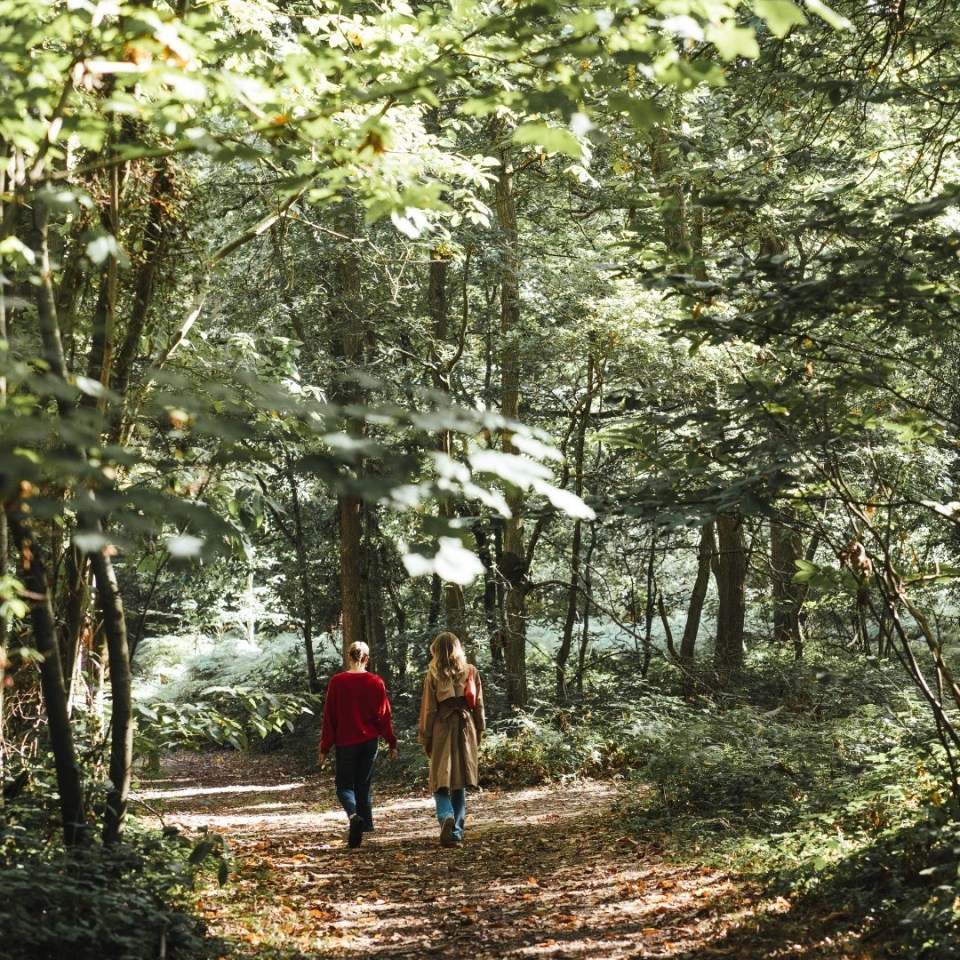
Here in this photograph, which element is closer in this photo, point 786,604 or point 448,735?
point 448,735

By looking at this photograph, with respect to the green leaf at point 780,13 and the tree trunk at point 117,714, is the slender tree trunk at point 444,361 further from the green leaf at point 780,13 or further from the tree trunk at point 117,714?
the green leaf at point 780,13

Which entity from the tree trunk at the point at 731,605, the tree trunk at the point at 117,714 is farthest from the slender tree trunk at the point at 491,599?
the tree trunk at the point at 117,714


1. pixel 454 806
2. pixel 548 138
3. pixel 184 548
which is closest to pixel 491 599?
pixel 454 806

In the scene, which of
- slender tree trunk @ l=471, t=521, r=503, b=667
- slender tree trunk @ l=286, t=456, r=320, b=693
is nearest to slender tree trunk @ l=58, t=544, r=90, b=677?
slender tree trunk @ l=471, t=521, r=503, b=667

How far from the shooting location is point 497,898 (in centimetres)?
655

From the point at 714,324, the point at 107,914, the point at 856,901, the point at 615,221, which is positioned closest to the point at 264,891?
the point at 107,914

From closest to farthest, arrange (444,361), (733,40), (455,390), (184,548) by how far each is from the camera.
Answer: (184,548) < (733,40) < (455,390) < (444,361)

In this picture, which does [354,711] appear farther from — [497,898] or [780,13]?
[780,13]

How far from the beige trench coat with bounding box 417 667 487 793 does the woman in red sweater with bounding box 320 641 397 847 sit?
14.4 inches

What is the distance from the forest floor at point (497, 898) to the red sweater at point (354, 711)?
3.22 feet

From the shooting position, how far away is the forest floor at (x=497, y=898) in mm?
5230

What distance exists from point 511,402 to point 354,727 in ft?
22.4

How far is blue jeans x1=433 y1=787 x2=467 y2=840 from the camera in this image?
28.1 ft

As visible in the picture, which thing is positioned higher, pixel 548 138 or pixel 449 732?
pixel 548 138
